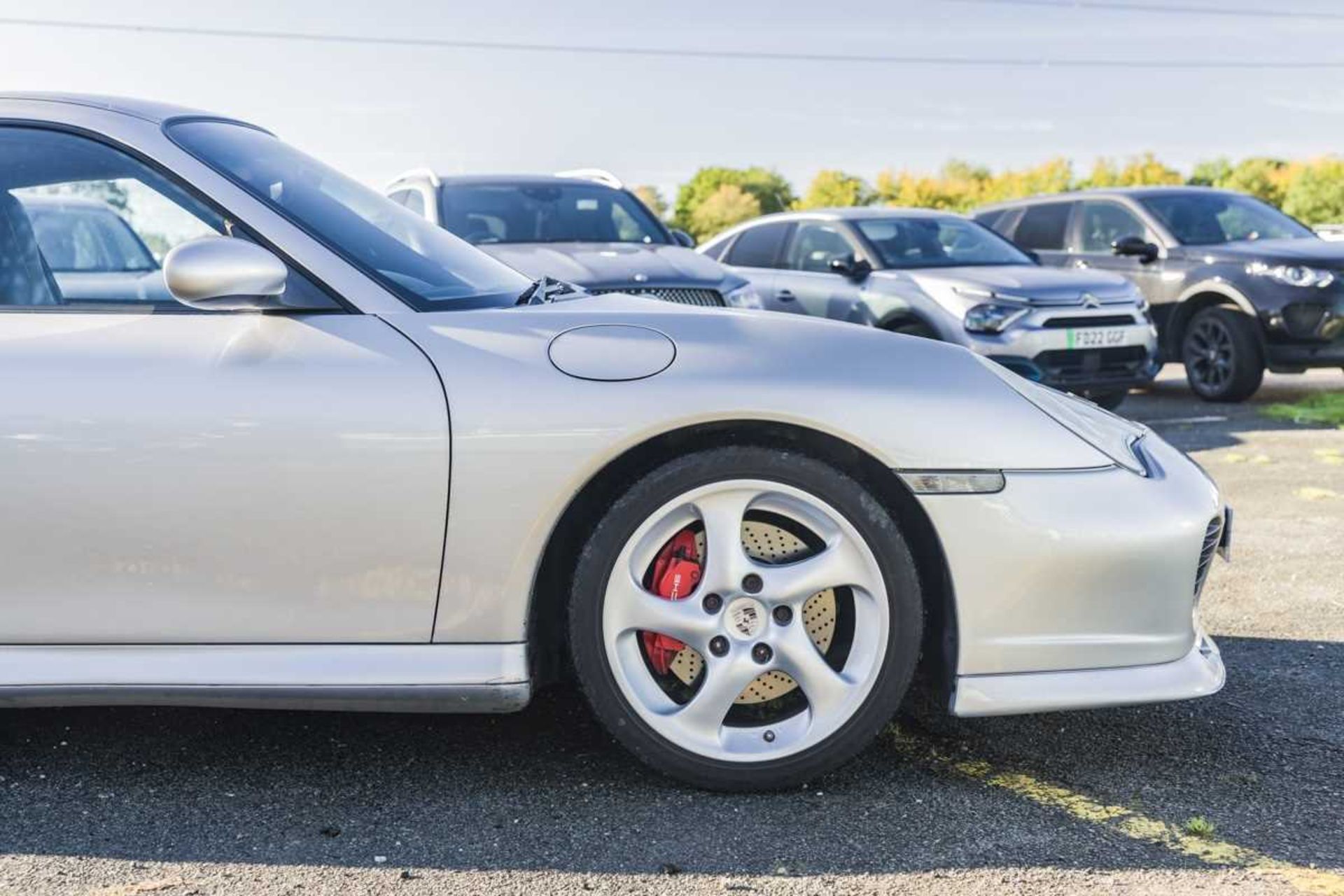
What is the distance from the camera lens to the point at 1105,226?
11094 millimetres

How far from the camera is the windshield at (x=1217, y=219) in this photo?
420 inches

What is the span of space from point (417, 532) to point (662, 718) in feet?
2.08

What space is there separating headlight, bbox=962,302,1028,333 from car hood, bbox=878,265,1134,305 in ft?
0.27

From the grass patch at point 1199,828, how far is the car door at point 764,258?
23.0 ft

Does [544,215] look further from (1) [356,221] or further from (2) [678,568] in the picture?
(2) [678,568]

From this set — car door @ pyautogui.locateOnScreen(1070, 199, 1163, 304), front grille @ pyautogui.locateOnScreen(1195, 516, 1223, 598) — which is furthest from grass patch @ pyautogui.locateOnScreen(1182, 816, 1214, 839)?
car door @ pyautogui.locateOnScreen(1070, 199, 1163, 304)

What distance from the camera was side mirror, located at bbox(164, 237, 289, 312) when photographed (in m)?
2.79

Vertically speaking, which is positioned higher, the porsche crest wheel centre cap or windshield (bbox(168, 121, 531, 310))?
windshield (bbox(168, 121, 531, 310))

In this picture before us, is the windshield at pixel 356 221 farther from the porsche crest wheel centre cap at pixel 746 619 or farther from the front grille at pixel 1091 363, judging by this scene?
the front grille at pixel 1091 363

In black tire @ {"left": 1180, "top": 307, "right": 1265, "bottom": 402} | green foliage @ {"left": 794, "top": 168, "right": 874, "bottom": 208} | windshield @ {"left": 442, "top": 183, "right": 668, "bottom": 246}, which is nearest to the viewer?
windshield @ {"left": 442, "top": 183, "right": 668, "bottom": 246}

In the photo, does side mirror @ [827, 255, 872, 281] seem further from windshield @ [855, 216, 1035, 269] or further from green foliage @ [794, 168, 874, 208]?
green foliage @ [794, 168, 874, 208]

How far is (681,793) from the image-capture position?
2947 mm

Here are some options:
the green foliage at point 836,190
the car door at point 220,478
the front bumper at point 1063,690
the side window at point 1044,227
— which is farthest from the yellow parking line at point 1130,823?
the green foliage at point 836,190

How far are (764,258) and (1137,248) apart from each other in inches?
110
